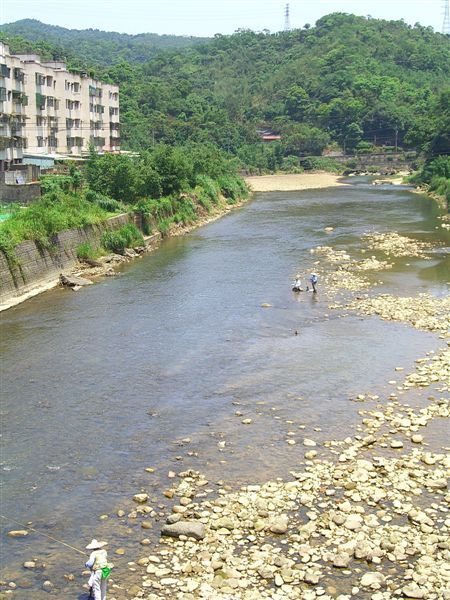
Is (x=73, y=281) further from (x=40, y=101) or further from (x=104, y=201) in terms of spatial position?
(x=40, y=101)

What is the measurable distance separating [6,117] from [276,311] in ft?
124

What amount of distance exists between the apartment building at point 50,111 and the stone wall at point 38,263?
21278mm

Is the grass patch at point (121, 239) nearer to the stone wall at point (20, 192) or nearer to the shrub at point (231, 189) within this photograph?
the stone wall at point (20, 192)

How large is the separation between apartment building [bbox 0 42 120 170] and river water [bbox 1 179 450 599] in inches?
1022

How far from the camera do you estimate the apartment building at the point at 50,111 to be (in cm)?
5878

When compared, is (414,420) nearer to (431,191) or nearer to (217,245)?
(217,245)

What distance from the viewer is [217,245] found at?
4747 cm

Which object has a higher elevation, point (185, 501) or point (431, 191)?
point (431, 191)

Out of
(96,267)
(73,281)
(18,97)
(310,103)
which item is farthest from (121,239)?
(310,103)

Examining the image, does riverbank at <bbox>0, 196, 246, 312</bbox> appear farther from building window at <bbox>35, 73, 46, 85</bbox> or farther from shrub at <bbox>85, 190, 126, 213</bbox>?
building window at <bbox>35, 73, 46, 85</bbox>

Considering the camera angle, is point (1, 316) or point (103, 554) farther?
point (1, 316)

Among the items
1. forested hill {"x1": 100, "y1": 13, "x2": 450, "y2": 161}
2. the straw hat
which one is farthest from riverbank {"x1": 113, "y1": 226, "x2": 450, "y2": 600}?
forested hill {"x1": 100, "y1": 13, "x2": 450, "y2": 161}

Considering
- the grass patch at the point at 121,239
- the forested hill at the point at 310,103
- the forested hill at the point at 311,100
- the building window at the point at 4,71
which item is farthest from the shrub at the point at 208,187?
the forested hill at the point at 311,100

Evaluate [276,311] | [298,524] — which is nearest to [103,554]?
[298,524]
